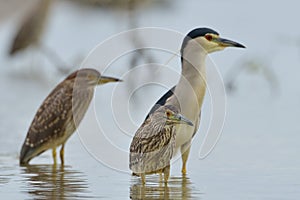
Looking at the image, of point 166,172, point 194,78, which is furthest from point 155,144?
point 194,78

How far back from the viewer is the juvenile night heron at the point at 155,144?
23.6ft

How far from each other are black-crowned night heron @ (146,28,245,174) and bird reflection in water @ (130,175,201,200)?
0.38 meters


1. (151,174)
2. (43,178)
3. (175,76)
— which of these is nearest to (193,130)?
(151,174)

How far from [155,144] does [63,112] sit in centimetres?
200

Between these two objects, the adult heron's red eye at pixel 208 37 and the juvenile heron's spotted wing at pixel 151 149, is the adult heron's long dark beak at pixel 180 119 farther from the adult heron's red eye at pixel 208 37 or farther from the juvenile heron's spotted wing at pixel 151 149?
the adult heron's red eye at pixel 208 37

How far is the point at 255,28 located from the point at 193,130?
27.1ft

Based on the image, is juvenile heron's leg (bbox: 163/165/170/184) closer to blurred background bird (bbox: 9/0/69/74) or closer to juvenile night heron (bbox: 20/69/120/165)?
juvenile night heron (bbox: 20/69/120/165)

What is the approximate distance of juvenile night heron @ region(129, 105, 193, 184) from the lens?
7195mm

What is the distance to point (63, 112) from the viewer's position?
9031 mm

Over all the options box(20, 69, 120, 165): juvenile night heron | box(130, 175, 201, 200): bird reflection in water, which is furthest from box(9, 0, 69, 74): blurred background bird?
box(130, 175, 201, 200): bird reflection in water

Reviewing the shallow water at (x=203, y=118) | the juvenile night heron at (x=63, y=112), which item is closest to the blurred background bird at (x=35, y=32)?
the shallow water at (x=203, y=118)

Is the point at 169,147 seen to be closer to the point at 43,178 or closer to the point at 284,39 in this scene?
the point at 43,178

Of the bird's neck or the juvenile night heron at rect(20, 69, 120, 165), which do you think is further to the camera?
the juvenile night heron at rect(20, 69, 120, 165)

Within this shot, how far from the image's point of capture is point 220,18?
1656cm
